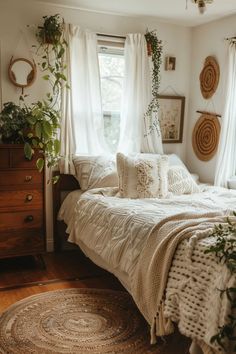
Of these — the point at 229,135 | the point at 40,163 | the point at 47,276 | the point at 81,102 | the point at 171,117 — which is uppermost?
the point at 81,102

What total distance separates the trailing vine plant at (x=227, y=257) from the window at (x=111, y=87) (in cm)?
212

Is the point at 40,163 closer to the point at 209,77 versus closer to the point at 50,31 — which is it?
the point at 50,31

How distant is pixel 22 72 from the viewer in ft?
11.4

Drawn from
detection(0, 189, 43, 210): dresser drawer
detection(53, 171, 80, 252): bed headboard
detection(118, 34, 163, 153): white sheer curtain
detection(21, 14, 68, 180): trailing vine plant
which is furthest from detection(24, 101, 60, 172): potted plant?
detection(118, 34, 163, 153): white sheer curtain

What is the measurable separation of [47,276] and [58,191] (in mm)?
873

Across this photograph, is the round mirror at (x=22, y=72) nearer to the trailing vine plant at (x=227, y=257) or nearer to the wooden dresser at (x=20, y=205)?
the wooden dresser at (x=20, y=205)

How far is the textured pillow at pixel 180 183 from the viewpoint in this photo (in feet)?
11.7

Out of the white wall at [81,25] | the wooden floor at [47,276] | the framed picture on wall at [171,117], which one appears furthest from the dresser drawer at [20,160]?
the framed picture on wall at [171,117]

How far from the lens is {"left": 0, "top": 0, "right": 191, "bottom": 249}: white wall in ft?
11.2

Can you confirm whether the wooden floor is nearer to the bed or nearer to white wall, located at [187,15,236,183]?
the bed

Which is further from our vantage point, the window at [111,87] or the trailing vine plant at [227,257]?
the window at [111,87]

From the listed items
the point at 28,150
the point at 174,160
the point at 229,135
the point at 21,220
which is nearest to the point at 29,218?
the point at 21,220

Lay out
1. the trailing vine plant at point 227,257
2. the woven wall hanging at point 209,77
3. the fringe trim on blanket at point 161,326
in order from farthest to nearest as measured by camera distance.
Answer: the woven wall hanging at point 209,77 < the fringe trim on blanket at point 161,326 < the trailing vine plant at point 227,257

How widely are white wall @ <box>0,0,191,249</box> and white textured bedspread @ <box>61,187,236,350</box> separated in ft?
3.55
